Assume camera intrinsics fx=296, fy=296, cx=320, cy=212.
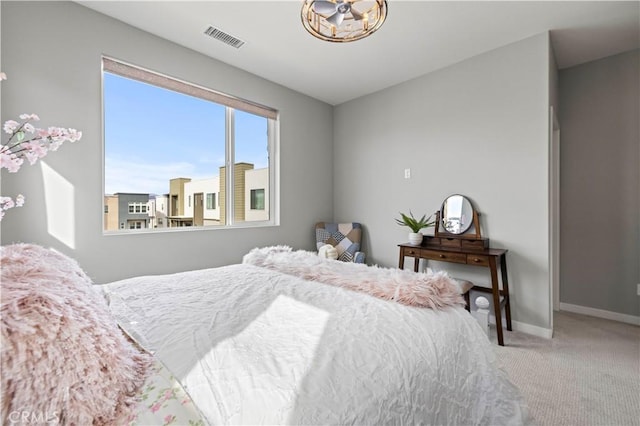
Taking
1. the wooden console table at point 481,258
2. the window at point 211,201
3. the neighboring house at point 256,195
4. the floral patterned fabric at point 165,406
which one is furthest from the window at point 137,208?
the wooden console table at point 481,258

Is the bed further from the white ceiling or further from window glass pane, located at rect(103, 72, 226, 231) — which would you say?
the white ceiling

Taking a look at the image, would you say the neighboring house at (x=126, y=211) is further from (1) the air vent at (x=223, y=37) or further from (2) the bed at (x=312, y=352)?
(1) the air vent at (x=223, y=37)

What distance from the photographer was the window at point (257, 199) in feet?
12.1

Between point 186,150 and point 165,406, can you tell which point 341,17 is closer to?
point 186,150

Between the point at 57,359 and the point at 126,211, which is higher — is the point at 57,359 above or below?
below

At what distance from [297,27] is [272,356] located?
8.75 ft

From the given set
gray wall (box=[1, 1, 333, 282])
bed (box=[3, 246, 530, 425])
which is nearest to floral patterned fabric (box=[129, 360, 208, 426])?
bed (box=[3, 246, 530, 425])

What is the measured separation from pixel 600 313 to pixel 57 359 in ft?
14.4

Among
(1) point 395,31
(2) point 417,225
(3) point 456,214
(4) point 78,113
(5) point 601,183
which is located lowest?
(2) point 417,225

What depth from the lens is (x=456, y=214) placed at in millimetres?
3172

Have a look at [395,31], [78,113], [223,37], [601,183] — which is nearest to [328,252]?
[395,31]

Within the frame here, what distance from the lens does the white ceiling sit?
91.9 inches

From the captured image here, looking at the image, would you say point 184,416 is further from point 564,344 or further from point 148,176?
point 564,344

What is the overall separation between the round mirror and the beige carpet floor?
1.08m
